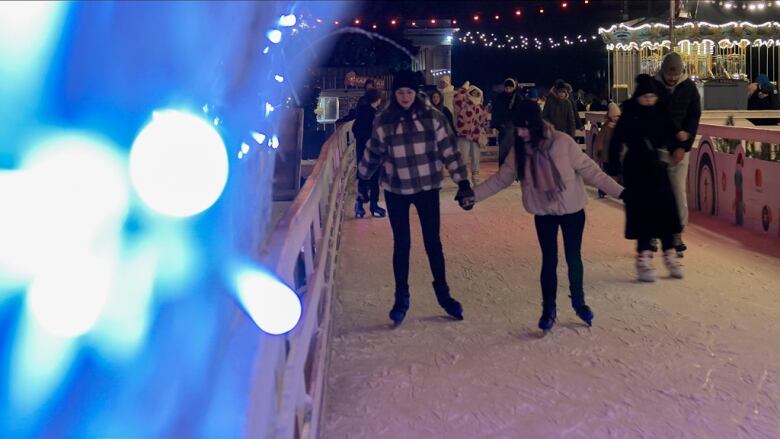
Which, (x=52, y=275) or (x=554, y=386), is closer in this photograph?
(x=52, y=275)

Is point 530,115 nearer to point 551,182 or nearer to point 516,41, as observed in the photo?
point 551,182

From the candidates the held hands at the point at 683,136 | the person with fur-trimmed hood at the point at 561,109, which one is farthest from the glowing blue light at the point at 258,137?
the person with fur-trimmed hood at the point at 561,109

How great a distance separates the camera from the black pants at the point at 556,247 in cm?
539

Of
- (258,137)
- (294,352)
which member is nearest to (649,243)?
(258,137)

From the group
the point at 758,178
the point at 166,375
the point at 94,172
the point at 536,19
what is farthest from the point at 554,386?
the point at 536,19

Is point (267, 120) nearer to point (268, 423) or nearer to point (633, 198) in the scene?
point (268, 423)

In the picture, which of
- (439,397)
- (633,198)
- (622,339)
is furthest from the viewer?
(633,198)

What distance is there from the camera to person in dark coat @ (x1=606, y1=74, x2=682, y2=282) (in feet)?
21.1

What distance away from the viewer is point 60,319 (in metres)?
1.46

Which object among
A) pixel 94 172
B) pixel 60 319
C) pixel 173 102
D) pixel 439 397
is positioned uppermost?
pixel 173 102

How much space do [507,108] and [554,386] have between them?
908cm

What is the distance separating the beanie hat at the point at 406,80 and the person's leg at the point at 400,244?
2.17ft

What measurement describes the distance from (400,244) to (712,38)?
47.5 ft

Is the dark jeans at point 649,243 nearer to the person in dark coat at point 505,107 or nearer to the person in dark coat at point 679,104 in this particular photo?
the person in dark coat at point 679,104
